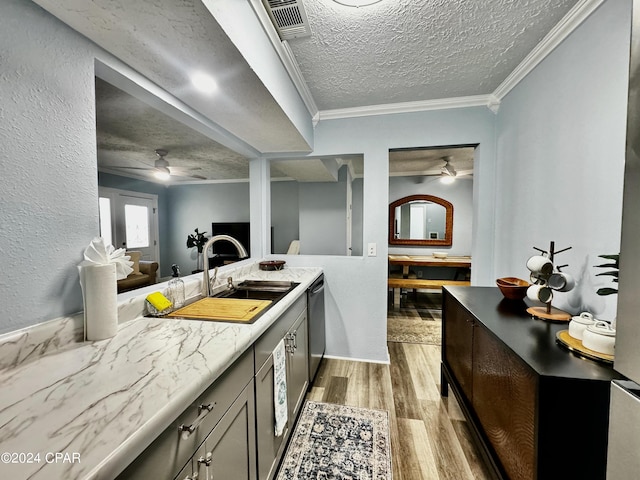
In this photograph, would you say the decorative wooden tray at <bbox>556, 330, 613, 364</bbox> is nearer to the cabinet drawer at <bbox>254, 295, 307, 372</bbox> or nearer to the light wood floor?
the light wood floor

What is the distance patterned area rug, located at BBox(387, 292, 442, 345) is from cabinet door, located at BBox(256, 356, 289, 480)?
6.80 feet

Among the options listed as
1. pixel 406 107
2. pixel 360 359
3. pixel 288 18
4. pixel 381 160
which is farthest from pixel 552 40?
pixel 360 359

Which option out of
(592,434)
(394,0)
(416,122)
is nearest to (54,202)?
(394,0)

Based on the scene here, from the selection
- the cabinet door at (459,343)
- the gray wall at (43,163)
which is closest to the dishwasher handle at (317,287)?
the cabinet door at (459,343)

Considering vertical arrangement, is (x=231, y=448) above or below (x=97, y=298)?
below

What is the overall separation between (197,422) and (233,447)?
0.29 meters

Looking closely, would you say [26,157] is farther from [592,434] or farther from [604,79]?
[604,79]

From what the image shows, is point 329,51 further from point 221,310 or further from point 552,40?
point 221,310

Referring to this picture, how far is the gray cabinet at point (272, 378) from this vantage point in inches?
43.8

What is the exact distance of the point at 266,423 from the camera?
3.84 feet

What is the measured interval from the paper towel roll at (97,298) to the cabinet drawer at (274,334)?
54cm

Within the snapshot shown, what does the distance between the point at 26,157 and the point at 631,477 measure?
171 centimetres

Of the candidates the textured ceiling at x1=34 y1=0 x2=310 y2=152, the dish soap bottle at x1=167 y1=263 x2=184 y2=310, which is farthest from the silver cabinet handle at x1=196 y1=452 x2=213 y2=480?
the textured ceiling at x1=34 y1=0 x2=310 y2=152

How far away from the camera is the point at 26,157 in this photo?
2.65ft
